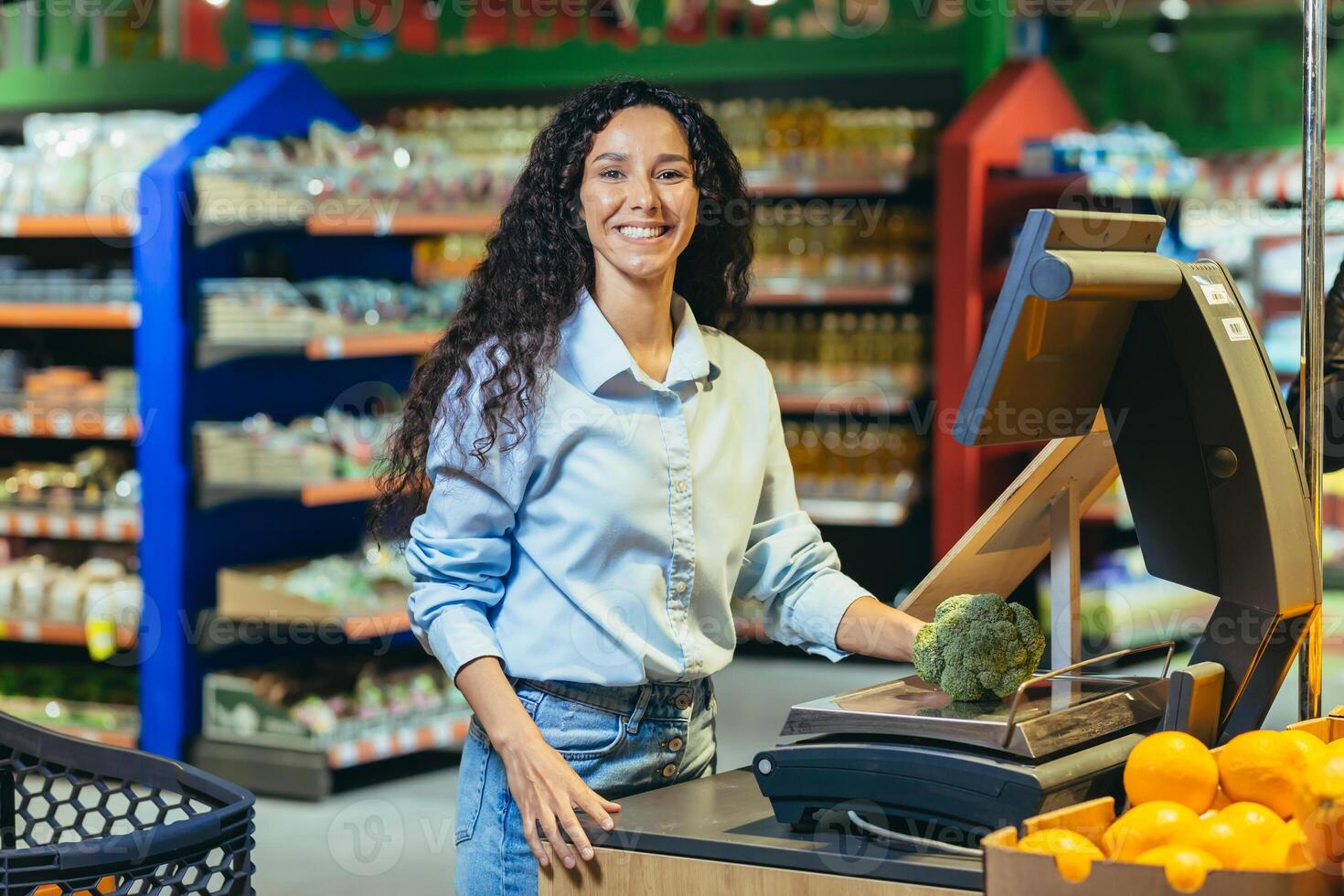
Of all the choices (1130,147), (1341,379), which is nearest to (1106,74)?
(1130,147)

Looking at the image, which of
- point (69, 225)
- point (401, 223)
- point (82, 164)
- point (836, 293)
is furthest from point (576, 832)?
point (836, 293)

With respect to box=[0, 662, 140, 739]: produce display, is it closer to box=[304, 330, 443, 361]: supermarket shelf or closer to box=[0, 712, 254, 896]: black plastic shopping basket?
box=[304, 330, 443, 361]: supermarket shelf

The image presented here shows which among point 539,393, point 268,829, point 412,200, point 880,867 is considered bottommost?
point 268,829

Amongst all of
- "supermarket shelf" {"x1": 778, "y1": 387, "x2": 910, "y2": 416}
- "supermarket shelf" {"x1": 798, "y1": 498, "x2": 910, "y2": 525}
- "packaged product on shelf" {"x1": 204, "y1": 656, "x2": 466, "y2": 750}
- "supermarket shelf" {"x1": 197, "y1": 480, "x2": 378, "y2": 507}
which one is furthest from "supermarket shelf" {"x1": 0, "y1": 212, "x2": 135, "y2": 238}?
"supermarket shelf" {"x1": 798, "y1": 498, "x2": 910, "y2": 525}

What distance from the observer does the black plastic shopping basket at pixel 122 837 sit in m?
1.59

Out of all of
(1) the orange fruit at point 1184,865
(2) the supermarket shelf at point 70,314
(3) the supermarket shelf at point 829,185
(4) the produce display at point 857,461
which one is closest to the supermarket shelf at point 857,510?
(4) the produce display at point 857,461

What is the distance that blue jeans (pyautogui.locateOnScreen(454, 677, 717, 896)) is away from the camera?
1877 millimetres

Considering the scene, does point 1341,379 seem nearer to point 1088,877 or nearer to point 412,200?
point 1088,877

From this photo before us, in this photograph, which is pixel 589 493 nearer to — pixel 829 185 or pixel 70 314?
pixel 70 314

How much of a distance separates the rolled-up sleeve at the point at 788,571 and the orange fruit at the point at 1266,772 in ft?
2.09

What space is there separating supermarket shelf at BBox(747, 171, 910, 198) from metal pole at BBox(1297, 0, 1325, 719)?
200 inches

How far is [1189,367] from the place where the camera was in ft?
5.35

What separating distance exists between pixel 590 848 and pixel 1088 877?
58cm

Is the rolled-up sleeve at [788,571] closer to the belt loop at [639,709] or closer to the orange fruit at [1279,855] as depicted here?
the belt loop at [639,709]
